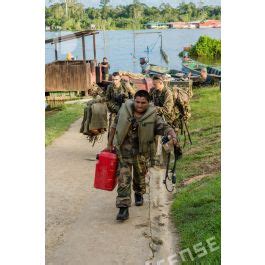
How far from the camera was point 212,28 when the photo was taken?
480cm

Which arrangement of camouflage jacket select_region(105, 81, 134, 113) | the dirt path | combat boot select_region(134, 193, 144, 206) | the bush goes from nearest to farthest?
1. the dirt path
2. the bush
3. combat boot select_region(134, 193, 144, 206)
4. camouflage jacket select_region(105, 81, 134, 113)

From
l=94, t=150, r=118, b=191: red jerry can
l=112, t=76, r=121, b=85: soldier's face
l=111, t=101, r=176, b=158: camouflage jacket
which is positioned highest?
l=112, t=76, r=121, b=85: soldier's face

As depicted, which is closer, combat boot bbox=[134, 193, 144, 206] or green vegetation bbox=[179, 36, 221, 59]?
green vegetation bbox=[179, 36, 221, 59]

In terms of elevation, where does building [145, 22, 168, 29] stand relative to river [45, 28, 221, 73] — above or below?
above

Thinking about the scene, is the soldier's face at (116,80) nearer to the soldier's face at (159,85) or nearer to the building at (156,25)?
the soldier's face at (159,85)

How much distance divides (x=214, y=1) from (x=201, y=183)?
1809 mm

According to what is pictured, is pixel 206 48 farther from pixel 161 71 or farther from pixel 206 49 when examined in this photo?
pixel 161 71

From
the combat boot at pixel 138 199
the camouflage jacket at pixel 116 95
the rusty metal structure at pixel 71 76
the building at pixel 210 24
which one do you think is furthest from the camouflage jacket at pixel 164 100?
the rusty metal structure at pixel 71 76

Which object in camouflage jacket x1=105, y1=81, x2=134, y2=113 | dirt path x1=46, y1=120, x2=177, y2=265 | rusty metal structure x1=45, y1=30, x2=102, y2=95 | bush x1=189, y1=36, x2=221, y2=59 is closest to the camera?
dirt path x1=46, y1=120, x2=177, y2=265

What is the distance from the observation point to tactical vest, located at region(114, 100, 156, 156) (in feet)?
15.9

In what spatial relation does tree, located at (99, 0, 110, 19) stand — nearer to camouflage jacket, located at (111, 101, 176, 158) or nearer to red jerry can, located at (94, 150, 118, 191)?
camouflage jacket, located at (111, 101, 176, 158)

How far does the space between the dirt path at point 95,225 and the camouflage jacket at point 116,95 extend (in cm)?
75

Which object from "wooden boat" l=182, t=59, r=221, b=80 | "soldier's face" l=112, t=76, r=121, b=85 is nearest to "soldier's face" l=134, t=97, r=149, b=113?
"wooden boat" l=182, t=59, r=221, b=80
